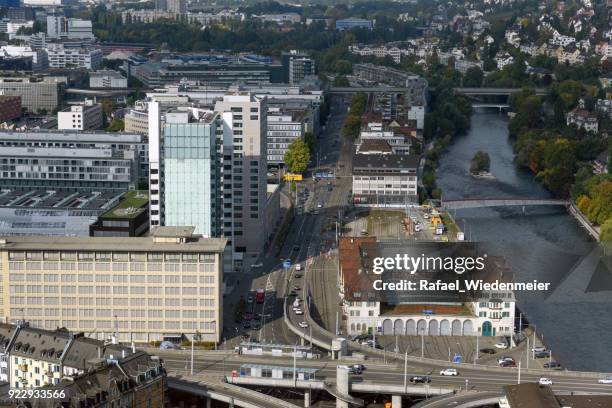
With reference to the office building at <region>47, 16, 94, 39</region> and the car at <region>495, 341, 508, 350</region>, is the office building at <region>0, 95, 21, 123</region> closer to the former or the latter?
the office building at <region>47, 16, 94, 39</region>

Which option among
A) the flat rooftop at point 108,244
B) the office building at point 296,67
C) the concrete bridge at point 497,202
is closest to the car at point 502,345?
the flat rooftop at point 108,244

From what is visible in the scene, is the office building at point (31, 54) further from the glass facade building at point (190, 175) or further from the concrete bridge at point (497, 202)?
the glass facade building at point (190, 175)

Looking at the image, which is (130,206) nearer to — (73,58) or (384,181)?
(384,181)

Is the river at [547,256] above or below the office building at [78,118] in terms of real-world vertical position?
below

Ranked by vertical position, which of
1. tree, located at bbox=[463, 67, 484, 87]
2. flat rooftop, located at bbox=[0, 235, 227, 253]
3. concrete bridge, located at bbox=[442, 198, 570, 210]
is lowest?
concrete bridge, located at bbox=[442, 198, 570, 210]

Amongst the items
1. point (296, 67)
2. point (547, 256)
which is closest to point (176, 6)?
point (296, 67)

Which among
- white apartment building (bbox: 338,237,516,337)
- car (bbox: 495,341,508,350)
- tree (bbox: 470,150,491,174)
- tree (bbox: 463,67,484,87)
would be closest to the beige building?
white apartment building (bbox: 338,237,516,337)

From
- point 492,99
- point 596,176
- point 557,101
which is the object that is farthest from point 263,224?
point 492,99
